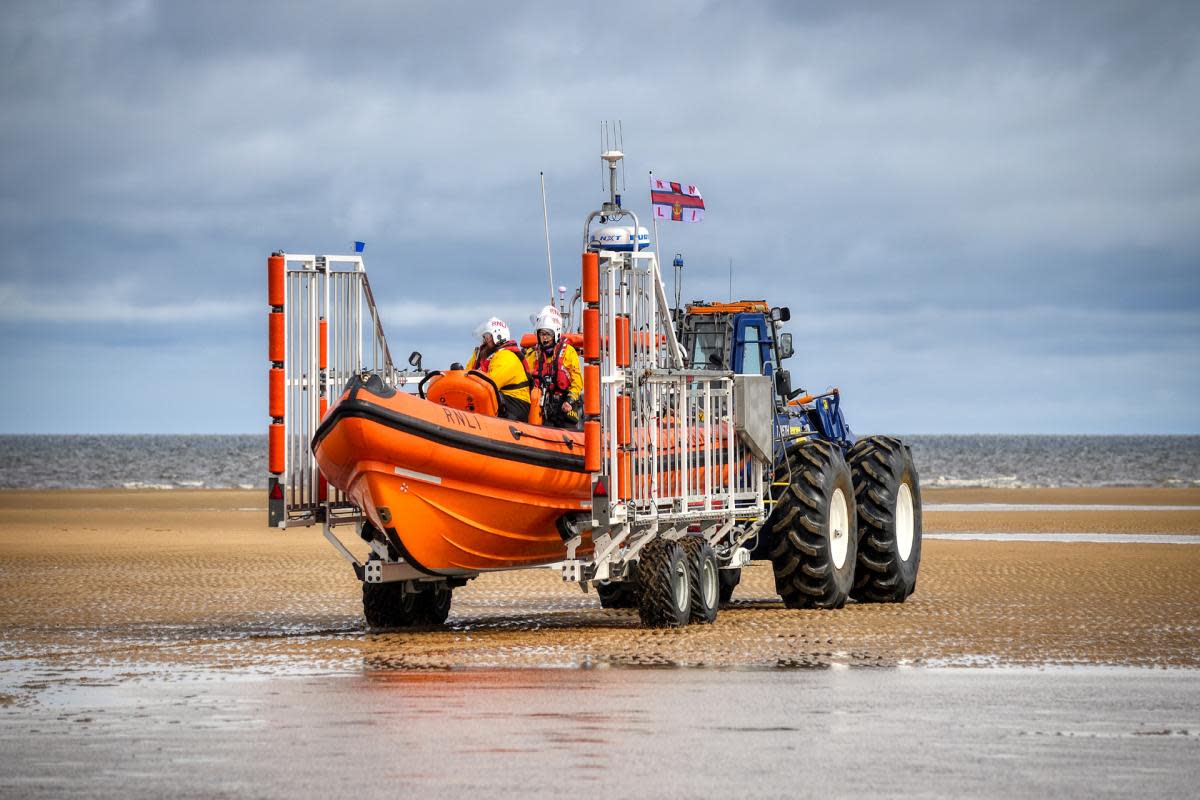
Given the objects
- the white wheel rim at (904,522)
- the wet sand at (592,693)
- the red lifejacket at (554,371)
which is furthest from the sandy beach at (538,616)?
the red lifejacket at (554,371)

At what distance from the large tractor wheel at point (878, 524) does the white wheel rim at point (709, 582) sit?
2.64 m

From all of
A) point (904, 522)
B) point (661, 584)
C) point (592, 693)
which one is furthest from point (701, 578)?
point (904, 522)

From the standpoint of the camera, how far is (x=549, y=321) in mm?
13688

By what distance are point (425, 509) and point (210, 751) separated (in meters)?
4.58

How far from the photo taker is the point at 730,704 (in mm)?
9227

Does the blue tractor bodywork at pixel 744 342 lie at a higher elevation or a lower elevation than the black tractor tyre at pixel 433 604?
higher

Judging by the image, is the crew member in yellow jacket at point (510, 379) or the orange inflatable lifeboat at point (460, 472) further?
the crew member in yellow jacket at point (510, 379)

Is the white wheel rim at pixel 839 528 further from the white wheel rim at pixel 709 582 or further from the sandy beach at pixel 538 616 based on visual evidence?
the white wheel rim at pixel 709 582

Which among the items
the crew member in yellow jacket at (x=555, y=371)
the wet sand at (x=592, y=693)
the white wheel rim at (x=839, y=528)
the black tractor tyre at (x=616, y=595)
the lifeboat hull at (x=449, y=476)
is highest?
the crew member in yellow jacket at (x=555, y=371)

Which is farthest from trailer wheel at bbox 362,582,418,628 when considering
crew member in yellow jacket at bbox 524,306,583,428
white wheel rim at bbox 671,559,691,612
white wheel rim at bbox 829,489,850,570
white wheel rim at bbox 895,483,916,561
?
white wheel rim at bbox 895,483,916,561

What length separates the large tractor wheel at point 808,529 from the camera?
14547mm

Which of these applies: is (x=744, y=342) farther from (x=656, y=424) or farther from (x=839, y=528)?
(x=656, y=424)

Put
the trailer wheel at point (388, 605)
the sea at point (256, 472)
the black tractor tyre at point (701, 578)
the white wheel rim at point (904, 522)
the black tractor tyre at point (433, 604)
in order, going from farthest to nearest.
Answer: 1. the sea at point (256, 472)
2. the white wheel rim at point (904, 522)
3. the black tractor tyre at point (433, 604)
4. the trailer wheel at point (388, 605)
5. the black tractor tyre at point (701, 578)

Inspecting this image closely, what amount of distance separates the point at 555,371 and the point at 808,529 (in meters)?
2.44
